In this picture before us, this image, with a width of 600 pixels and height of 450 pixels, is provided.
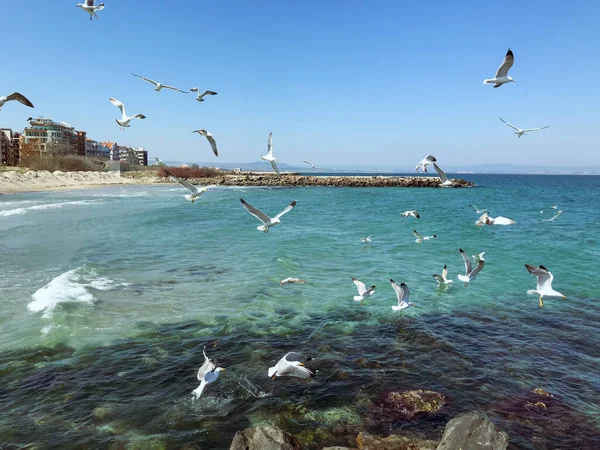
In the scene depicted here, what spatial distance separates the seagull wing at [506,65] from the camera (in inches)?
405

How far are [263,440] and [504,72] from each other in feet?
33.8

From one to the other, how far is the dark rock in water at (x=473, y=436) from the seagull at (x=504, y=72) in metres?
8.68

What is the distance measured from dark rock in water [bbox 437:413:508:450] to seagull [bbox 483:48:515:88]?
8.68 metres

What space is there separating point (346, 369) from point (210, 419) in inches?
110

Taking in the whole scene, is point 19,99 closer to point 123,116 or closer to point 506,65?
point 123,116

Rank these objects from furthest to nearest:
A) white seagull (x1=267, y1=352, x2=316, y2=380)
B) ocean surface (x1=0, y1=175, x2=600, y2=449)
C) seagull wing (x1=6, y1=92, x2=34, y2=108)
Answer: seagull wing (x1=6, y1=92, x2=34, y2=108) < white seagull (x1=267, y1=352, x2=316, y2=380) < ocean surface (x1=0, y1=175, x2=600, y2=449)

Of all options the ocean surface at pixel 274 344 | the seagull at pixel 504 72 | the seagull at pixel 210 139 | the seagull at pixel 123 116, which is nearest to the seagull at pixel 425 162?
the seagull at pixel 504 72

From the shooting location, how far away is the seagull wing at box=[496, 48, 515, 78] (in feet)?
33.7

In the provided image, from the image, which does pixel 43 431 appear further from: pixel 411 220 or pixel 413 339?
pixel 411 220

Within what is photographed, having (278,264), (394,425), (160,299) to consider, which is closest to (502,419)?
(394,425)

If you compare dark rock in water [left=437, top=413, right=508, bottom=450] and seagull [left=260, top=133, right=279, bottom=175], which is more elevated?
seagull [left=260, top=133, right=279, bottom=175]

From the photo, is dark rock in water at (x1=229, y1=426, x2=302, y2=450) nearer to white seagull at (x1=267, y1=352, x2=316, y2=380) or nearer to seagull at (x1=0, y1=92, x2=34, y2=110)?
white seagull at (x1=267, y1=352, x2=316, y2=380)

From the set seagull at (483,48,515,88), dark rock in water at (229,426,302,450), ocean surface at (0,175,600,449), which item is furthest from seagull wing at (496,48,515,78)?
dark rock in water at (229,426,302,450)

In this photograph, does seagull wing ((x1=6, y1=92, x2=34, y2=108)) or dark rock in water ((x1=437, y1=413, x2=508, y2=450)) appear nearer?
dark rock in water ((x1=437, y1=413, x2=508, y2=450))
